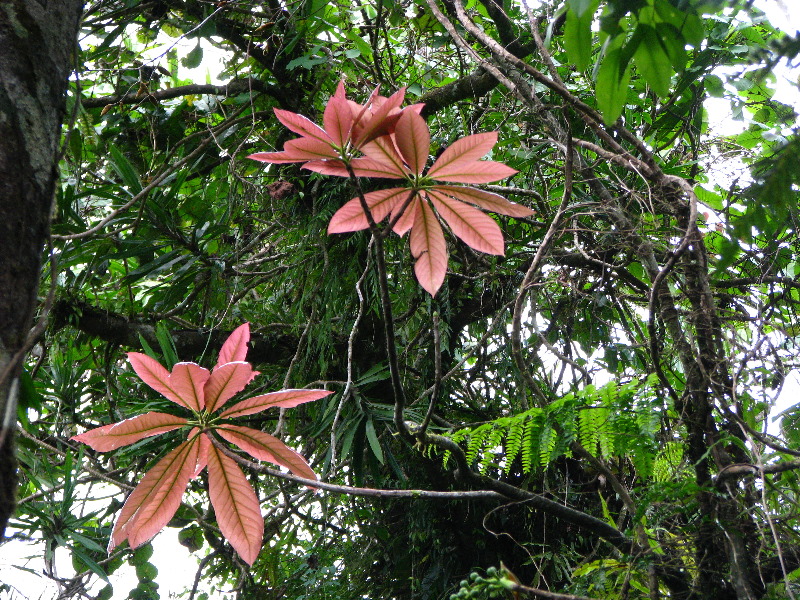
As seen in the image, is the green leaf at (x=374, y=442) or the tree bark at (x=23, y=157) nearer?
the tree bark at (x=23, y=157)

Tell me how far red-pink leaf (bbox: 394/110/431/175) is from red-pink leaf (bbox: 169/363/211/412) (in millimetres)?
469

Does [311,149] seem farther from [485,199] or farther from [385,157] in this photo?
[485,199]

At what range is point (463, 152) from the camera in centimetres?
107

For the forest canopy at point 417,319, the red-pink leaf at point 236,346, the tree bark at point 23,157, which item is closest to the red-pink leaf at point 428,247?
the forest canopy at point 417,319

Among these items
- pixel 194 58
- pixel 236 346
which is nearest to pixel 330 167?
pixel 236 346

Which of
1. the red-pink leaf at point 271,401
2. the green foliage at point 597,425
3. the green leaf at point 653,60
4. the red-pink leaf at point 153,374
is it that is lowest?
the green foliage at point 597,425

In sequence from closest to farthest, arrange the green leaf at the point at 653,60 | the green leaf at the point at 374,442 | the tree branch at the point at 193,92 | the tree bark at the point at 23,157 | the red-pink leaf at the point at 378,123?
the tree bark at the point at 23,157, the green leaf at the point at 653,60, the red-pink leaf at the point at 378,123, the green leaf at the point at 374,442, the tree branch at the point at 193,92

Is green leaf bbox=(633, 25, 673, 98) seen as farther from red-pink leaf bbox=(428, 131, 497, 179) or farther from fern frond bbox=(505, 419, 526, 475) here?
fern frond bbox=(505, 419, 526, 475)

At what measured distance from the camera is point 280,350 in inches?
73.0

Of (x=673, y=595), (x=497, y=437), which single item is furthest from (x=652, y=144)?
(x=673, y=595)

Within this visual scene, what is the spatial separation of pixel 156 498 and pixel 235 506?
130 millimetres

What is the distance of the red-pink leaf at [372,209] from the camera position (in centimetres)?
108

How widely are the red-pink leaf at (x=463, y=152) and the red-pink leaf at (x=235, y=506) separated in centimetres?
58

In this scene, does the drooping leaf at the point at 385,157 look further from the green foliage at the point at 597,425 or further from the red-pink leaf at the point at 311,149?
the green foliage at the point at 597,425
